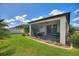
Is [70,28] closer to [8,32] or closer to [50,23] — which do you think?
[50,23]

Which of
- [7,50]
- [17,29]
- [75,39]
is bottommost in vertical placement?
[7,50]

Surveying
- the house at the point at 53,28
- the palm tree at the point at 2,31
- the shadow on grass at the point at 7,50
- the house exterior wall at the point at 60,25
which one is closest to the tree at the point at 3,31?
the palm tree at the point at 2,31

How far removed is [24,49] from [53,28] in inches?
14.6

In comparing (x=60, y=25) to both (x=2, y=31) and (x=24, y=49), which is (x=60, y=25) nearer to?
(x=24, y=49)

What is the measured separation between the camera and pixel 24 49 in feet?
9.45

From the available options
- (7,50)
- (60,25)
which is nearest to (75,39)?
(60,25)

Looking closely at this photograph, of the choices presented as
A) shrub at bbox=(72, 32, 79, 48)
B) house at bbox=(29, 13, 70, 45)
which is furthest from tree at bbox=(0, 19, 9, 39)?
shrub at bbox=(72, 32, 79, 48)

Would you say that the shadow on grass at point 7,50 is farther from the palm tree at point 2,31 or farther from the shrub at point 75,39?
the shrub at point 75,39

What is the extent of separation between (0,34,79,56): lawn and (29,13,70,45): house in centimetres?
10

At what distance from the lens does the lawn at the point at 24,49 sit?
288cm

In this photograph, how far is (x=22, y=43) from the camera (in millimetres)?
2885

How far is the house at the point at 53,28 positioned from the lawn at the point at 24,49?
10 centimetres

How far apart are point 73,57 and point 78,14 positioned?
17.5 inches

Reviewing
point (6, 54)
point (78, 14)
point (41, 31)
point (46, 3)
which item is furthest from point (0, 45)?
point (78, 14)
